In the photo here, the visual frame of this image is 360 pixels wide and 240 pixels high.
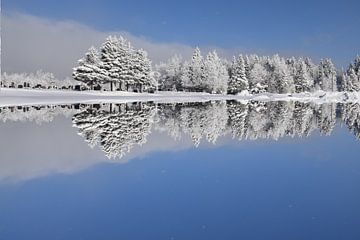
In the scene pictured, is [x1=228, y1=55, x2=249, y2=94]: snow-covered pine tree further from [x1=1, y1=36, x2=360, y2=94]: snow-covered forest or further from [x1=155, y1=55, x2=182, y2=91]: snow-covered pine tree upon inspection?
[x1=155, y1=55, x2=182, y2=91]: snow-covered pine tree

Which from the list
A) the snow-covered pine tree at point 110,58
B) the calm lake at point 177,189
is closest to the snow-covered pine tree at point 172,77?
the snow-covered pine tree at point 110,58

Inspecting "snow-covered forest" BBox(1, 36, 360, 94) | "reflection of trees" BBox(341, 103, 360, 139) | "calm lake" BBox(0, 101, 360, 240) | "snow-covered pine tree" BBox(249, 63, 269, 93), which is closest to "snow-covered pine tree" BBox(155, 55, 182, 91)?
"snow-covered forest" BBox(1, 36, 360, 94)

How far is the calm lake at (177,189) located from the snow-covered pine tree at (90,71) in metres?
47.8

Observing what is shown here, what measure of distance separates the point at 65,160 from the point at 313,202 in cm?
492

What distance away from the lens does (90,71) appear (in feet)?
189

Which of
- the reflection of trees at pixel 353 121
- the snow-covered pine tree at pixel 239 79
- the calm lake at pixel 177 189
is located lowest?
the calm lake at pixel 177 189

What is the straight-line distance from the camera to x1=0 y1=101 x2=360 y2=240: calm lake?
4.32m

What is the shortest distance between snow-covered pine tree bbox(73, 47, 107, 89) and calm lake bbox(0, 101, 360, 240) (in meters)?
47.8

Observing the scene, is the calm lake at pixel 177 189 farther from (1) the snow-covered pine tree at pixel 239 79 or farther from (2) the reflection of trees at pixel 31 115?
(1) the snow-covered pine tree at pixel 239 79

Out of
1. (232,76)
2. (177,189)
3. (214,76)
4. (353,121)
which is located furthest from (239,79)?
(177,189)

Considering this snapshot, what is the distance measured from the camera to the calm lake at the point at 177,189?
4320mm

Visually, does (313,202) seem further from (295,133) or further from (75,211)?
(295,133)

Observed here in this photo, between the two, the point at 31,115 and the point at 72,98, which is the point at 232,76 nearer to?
the point at 72,98

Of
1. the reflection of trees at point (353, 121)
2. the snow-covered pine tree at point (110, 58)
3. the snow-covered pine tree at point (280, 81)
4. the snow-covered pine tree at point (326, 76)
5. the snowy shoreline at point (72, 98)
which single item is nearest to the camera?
the reflection of trees at point (353, 121)
